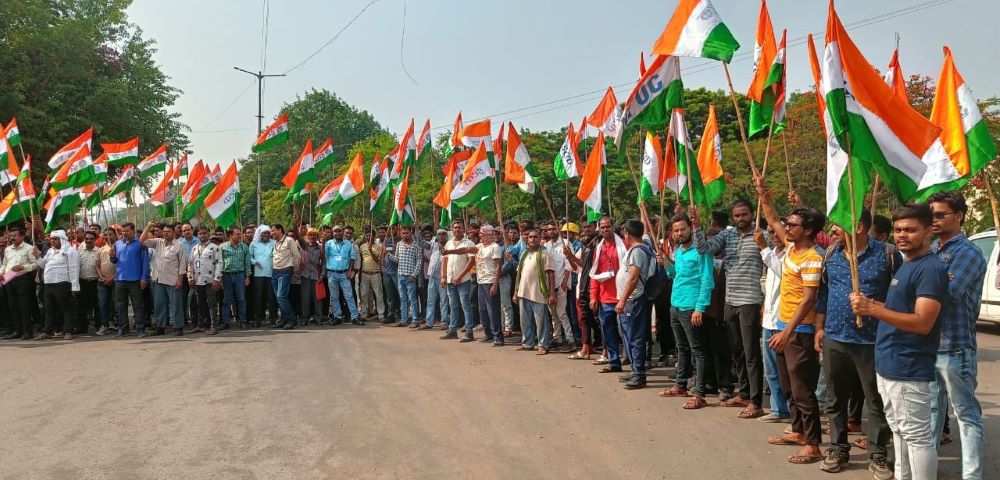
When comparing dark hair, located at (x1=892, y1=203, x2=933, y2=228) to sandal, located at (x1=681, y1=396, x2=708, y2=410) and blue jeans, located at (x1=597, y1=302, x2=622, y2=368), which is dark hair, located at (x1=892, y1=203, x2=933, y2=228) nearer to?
sandal, located at (x1=681, y1=396, x2=708, y2=410)

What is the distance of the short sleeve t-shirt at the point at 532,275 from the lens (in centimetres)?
996

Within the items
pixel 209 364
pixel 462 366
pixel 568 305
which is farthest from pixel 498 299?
pixel 209 364

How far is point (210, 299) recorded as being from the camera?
12.5 m

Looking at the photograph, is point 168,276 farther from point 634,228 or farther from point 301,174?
point 634,228

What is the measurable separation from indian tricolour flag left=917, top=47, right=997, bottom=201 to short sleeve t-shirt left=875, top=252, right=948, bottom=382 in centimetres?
140

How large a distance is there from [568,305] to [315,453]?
229 inches

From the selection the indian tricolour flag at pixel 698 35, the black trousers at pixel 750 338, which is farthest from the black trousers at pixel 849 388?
the indian tricolour flag at pixel 698 35

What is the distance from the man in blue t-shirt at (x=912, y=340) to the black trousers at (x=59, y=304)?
11907 mm

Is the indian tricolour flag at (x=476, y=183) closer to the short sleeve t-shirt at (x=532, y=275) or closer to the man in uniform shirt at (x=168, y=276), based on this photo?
the short sleeve t-shirt at (x=532, y=275)

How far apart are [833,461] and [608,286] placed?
3.80 metres

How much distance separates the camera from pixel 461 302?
11.5 meters

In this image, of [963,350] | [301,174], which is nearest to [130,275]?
[301,174]

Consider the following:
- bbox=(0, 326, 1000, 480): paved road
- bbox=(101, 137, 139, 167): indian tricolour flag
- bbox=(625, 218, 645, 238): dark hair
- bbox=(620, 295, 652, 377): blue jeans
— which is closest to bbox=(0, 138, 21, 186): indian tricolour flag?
bbox=(101, 137, 139, 167): indian tricolour flag

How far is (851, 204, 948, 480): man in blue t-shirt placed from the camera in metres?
4.01
